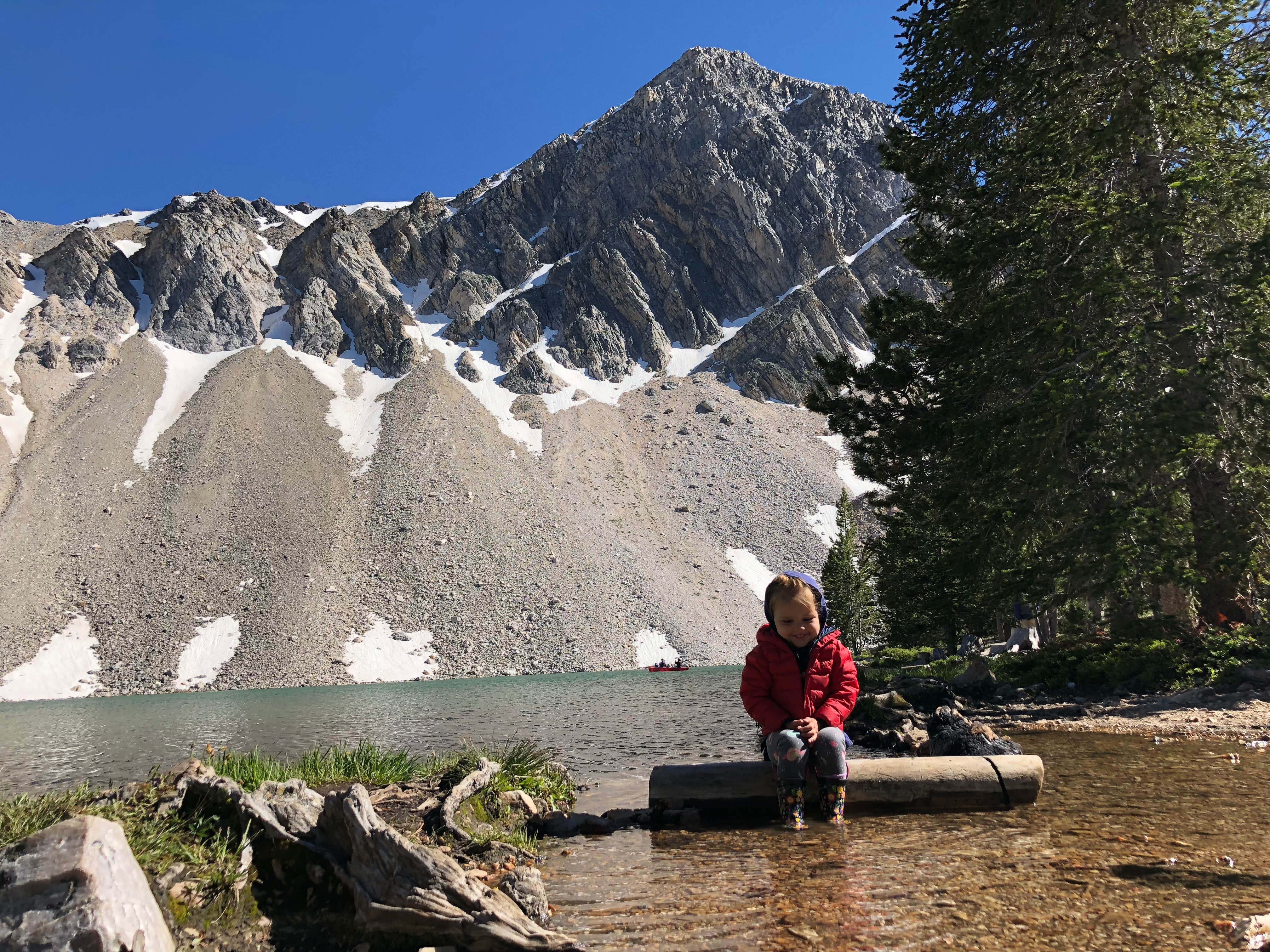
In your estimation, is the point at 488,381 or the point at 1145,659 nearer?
the point at 1145,659

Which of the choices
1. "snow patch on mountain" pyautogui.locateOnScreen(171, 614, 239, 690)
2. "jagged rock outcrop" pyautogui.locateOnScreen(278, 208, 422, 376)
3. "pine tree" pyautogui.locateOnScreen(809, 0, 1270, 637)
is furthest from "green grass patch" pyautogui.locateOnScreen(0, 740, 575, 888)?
"jagged rock outcrop" pyautogui.locateOnScreen(278, 208, 422, 376)

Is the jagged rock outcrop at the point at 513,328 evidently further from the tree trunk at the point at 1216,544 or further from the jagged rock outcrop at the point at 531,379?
the tree trunk at the point at 1216,544

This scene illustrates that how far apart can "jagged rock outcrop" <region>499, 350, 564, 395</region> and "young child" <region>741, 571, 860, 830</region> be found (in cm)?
10380

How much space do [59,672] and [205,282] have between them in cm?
7488

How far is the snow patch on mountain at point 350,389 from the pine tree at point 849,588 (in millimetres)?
54485

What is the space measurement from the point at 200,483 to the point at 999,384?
271 ft

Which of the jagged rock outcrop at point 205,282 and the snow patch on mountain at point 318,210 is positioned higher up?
the snow patch on mountain at point 318,210

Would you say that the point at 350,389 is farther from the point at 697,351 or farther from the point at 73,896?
the point at 73,896

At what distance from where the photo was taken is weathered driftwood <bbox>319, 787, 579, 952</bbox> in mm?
3424

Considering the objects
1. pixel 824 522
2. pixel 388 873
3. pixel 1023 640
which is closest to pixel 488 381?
pixel 824 522

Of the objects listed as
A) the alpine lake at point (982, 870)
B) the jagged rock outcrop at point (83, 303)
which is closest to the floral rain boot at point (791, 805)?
the alpine lake at point (982, 870)

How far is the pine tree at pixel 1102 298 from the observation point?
13.0 metres

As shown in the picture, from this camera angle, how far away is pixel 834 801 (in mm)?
6074

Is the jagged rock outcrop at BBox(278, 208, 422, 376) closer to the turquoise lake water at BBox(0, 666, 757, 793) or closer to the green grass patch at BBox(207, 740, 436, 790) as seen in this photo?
the turquoise lake water at BBox(0, 666, 757, 793)
